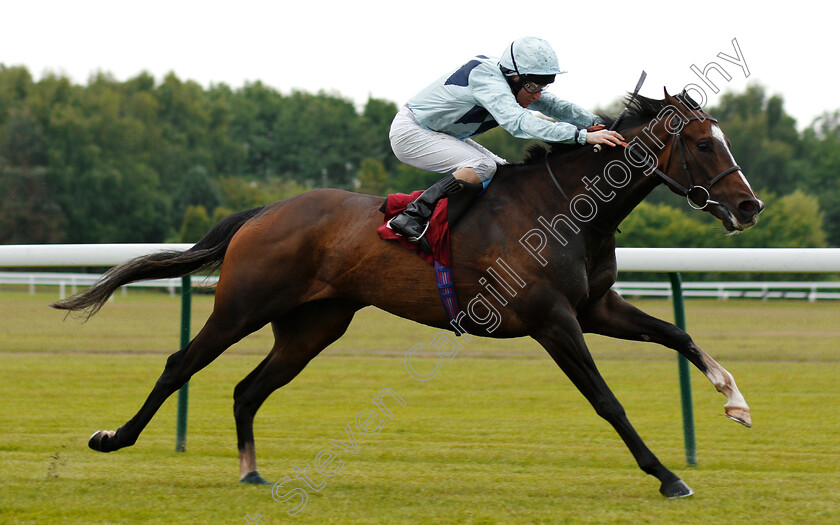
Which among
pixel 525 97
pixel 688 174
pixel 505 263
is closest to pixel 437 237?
pixel 505 263

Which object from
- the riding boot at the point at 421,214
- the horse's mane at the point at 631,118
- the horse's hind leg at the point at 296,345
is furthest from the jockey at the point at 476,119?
the horse's hind leg at the point at 296,345

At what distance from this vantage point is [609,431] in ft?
19.9

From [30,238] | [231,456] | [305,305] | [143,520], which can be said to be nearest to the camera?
[143,520]

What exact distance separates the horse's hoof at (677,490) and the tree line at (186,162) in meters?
30.9

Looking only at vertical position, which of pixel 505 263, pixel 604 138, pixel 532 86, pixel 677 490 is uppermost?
pixel 532 86

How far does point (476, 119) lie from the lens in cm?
454

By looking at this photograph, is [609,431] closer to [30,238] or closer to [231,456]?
[231,456]

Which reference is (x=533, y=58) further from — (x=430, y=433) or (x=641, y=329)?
(x=430, y=433)

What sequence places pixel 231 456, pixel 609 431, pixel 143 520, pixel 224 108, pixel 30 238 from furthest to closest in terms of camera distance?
pixel 224 108
pixel 30 238
pixel 609 431
pixel 231 456
pixel 143 520

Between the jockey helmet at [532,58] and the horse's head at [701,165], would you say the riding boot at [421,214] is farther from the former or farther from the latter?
the horse's head at [701,165]

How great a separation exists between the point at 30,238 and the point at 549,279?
4617 centimetres

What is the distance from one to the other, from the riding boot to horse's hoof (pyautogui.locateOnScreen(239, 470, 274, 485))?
1377mm

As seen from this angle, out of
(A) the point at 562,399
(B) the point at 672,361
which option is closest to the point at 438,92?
(A) the point at 562,399

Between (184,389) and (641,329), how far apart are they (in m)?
2.60
